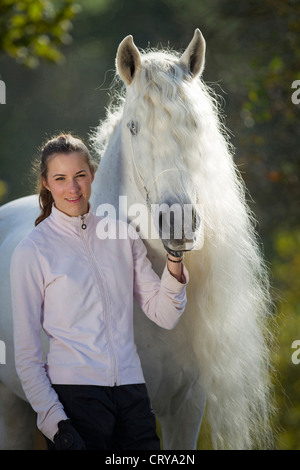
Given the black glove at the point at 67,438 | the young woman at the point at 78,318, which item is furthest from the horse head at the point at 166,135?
the black glove at the point at 67,438

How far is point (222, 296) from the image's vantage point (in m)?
2.52

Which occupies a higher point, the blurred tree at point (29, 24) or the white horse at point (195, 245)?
the blurred tree at point (29, 24)

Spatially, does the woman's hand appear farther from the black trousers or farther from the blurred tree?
the blurred tree

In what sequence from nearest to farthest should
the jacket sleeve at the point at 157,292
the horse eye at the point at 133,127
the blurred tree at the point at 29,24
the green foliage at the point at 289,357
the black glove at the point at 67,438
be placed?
the black glove at the point at 67,438 < the jacket sleeve at the point at 157,292 < the horse eye at the point at 133,127 < the blurred tree at the point at 29,24 < the green foliage at the point at 289,357

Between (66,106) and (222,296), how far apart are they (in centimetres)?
1251

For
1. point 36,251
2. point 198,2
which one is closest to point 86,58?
point 198,2

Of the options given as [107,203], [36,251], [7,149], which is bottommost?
[36,251]

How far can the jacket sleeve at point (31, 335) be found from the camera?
2018mm

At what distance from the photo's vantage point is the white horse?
7.30 feet

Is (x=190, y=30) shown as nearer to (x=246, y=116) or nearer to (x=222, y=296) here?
(x=246, y=116)

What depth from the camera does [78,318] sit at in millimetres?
2094

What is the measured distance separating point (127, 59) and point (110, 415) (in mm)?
1372

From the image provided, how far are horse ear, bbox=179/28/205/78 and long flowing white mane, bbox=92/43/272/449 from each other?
4cm

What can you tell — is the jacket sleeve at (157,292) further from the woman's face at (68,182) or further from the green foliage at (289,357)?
the green foliage at (289,357)
